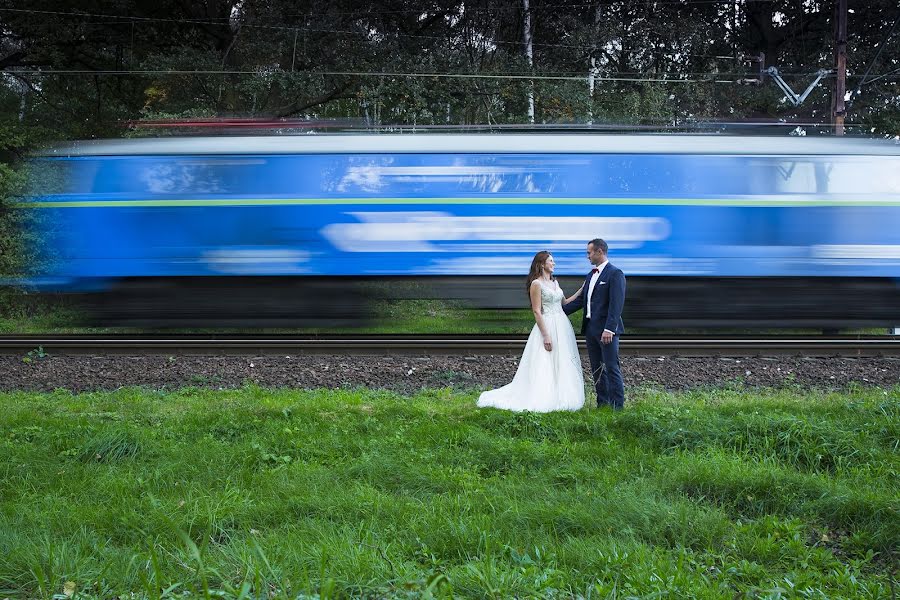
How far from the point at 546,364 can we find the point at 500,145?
18.0 ft

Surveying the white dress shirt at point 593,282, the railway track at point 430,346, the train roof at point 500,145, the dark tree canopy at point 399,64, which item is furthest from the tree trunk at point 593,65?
the white dress shirt at point 593,282

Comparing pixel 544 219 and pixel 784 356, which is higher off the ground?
pixel 544 219

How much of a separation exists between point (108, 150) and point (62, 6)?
1351 cm

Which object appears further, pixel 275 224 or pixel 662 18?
pixel 662 18

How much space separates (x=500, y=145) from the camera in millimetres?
11945

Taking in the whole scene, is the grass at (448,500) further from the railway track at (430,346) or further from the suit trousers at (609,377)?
the railway track at (430,346)

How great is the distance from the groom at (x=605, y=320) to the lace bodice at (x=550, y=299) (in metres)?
0.25

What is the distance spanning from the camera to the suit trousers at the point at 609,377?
7102 mm

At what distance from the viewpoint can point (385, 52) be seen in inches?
882

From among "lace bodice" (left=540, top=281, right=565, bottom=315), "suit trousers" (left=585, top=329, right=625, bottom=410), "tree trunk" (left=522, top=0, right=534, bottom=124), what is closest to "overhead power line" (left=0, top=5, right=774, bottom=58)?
"tree trunk" (left=522, top=0, right=534, bottom=124)

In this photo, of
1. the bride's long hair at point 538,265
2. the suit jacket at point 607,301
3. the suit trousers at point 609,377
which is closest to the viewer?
the suit jacket at point 607,301

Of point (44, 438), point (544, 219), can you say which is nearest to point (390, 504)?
point (44, 438)

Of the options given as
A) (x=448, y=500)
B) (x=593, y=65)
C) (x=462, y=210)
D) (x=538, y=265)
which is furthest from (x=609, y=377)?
(x=593, y=65)

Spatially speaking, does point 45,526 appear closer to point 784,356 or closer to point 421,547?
point 421,547
